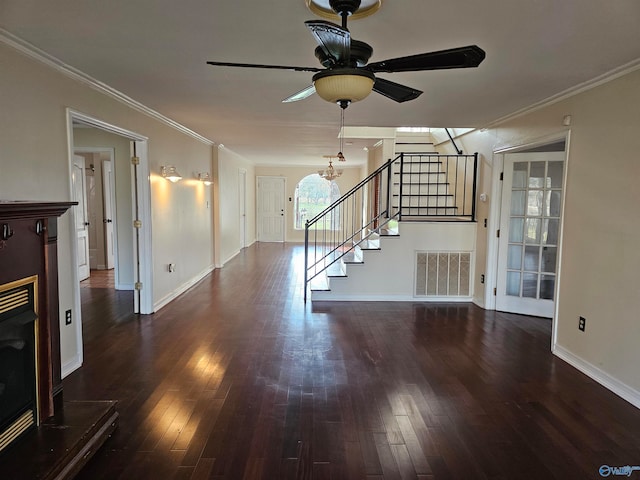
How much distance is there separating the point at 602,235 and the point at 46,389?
404 cm

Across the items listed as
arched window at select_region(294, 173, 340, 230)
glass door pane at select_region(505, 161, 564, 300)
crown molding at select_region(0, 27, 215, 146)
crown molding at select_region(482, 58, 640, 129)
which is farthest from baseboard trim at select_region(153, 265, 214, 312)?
arched window at select_region(294, 173, 340, 230)

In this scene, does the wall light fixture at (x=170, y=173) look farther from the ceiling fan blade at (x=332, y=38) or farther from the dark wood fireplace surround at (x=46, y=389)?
the ceiling fan blade at (x=332, y=38)

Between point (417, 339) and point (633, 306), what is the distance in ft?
6.04

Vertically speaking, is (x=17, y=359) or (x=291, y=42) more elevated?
(x=291, y=42)

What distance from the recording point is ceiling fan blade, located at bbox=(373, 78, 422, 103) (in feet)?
7.51

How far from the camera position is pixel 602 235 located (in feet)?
10.3

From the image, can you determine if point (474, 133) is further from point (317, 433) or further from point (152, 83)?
point (317, 433)

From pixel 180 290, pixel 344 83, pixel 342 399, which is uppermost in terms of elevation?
pixel 344 83

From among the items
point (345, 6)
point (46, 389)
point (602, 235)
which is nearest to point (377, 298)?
point (602, 235)

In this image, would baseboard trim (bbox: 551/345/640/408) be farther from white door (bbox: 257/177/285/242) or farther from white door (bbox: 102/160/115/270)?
white door (bbox: 257/177/285/242)

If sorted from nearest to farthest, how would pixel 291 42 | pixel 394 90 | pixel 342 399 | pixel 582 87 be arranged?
pixel 394 90
pixel 291 42
pixel 342 399
pixel 582 87

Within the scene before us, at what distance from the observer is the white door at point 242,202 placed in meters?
9.99

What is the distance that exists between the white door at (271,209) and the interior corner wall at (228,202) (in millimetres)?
1187

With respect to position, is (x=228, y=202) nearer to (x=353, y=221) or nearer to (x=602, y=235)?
(x=353, y=221)
